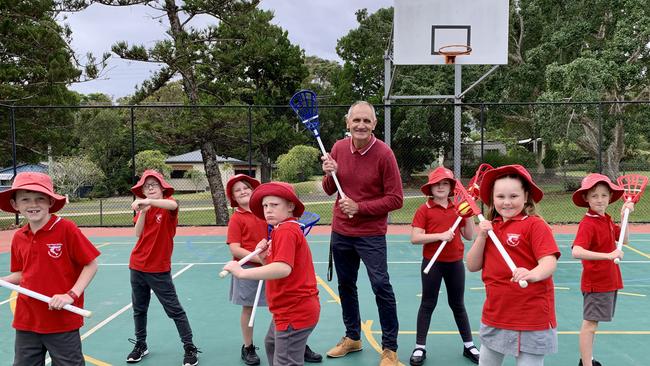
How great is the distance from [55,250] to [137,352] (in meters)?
1.77

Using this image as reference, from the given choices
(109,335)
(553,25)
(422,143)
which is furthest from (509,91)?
(109,335)

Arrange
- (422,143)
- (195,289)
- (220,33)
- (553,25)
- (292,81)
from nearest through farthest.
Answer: (195,289) → (220,33) → (292,81) → (553,25) → (422,143)

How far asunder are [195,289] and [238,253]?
10.6 feet

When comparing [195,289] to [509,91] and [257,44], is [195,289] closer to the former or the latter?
[257,44]

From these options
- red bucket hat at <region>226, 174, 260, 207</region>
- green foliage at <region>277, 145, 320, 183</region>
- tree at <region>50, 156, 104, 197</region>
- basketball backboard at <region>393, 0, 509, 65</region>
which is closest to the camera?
red bucket hat at <region>226, 174, 260, 207</region>

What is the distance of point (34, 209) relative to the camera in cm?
303

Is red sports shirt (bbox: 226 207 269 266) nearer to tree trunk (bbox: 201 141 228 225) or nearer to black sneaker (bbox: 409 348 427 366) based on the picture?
black sneaker (bbox: 409 348 427 366)

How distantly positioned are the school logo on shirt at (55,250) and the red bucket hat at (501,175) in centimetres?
256

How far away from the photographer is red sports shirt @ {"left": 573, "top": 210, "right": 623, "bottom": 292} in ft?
12.4

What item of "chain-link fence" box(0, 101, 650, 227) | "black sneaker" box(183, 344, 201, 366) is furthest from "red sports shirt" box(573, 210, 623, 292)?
"chain-link fence" box(0, 101, 650, 227)

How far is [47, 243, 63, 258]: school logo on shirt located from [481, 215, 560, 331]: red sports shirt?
2.56 m

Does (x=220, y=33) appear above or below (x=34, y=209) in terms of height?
above

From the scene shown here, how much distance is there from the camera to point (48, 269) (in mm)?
3053

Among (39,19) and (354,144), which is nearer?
(354,144)
